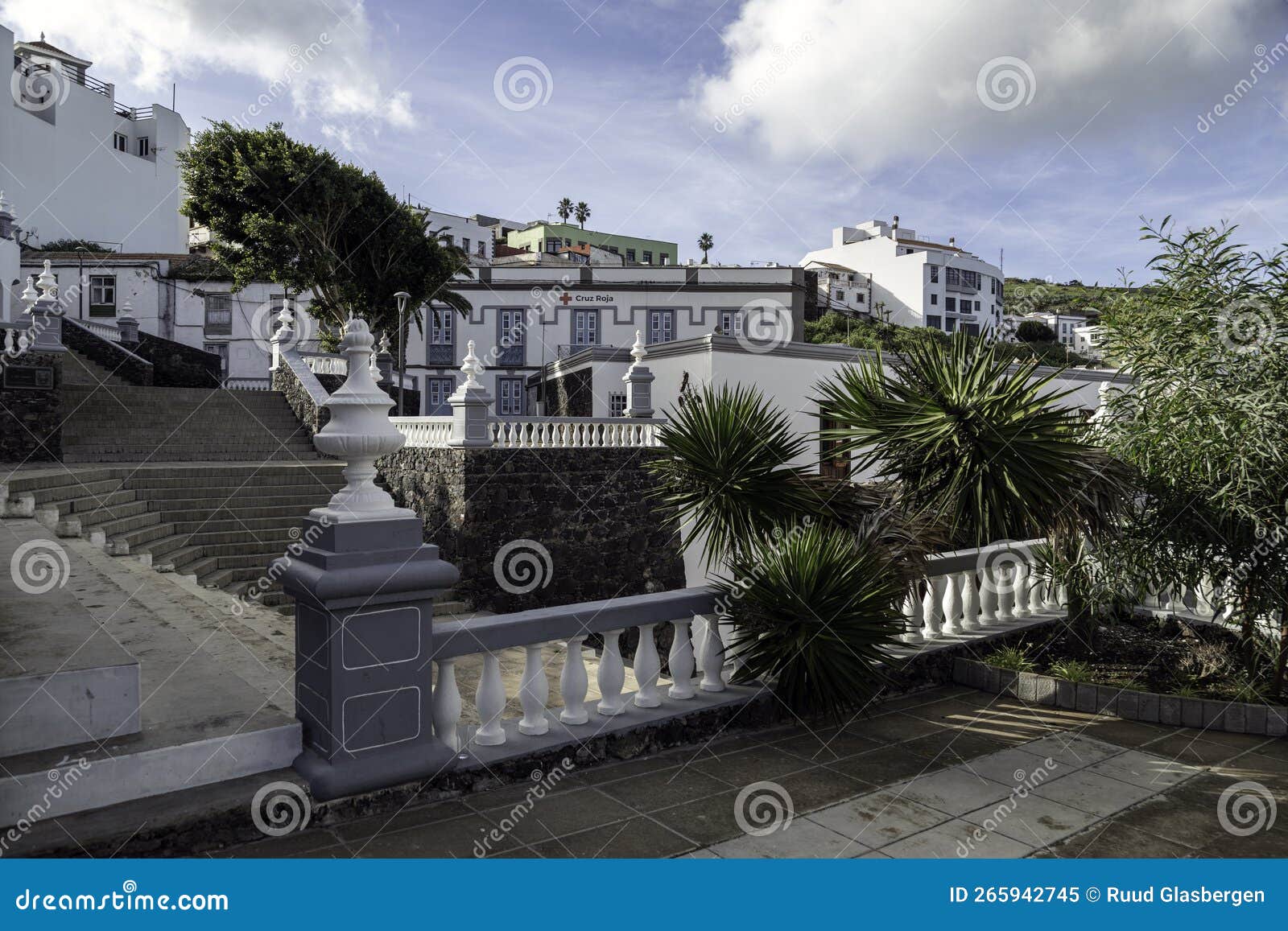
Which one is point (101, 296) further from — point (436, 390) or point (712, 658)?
point (712, 658)

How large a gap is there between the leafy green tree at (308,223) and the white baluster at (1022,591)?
21560 millimetres

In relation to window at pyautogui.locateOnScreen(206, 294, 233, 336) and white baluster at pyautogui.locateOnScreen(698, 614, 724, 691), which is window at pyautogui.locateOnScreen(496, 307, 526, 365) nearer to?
window at pyautogui.locateOnScreen(206, 294, 233, 336)

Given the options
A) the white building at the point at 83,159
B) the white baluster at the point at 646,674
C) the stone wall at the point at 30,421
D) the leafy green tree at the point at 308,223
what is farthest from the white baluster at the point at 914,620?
the white building at the point at 83,159

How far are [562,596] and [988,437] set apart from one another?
40.6 ft

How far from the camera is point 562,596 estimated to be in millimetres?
16328

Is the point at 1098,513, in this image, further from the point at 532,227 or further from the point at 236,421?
the point at 532,227

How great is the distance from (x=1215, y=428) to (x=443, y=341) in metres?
34.6

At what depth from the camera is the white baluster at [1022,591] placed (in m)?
6.69

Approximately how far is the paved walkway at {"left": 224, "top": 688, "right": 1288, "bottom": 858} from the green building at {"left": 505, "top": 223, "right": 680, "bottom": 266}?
2086 inches

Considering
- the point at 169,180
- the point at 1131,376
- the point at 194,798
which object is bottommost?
the point at 194,798

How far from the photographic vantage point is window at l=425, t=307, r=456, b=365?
3656cm

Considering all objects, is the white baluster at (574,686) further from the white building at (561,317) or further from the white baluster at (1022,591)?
the white building at (561,317)

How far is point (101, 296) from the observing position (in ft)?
101

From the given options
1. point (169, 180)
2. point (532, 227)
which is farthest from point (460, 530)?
point (532, 227)
